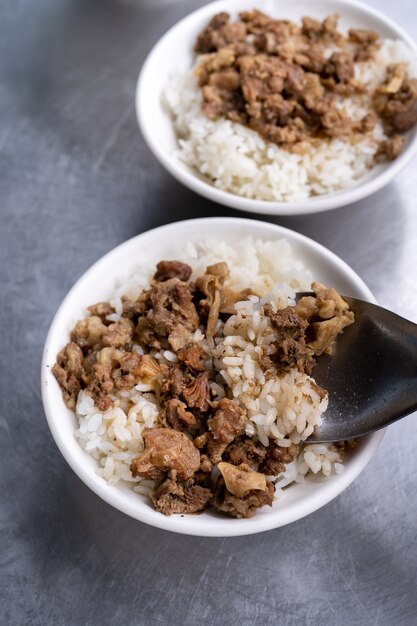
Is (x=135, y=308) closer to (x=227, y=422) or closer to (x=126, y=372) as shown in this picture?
(x=126, y=372)

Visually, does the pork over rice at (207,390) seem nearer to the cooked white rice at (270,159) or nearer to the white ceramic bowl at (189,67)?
the white ceramic bowl at (189,67)

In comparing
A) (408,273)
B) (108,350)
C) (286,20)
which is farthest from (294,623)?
(286,20)

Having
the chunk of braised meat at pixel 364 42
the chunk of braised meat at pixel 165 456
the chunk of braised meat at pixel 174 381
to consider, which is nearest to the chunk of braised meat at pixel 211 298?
the chunk of braised meat at pixel 174 381

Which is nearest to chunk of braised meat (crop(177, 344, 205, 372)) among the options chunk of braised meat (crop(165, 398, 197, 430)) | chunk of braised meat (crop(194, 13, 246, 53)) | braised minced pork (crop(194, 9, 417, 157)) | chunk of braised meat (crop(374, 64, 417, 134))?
chunk of braised meat (crop(165, 398, 197, 430))

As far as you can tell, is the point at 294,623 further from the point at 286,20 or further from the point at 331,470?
the point at 286,20

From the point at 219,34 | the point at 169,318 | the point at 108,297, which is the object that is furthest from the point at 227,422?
the point at 219,34

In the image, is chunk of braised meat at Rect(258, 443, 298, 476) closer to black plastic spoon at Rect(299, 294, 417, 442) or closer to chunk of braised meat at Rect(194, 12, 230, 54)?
black plastic spoon at Rect(299, 294, 417, 442)
